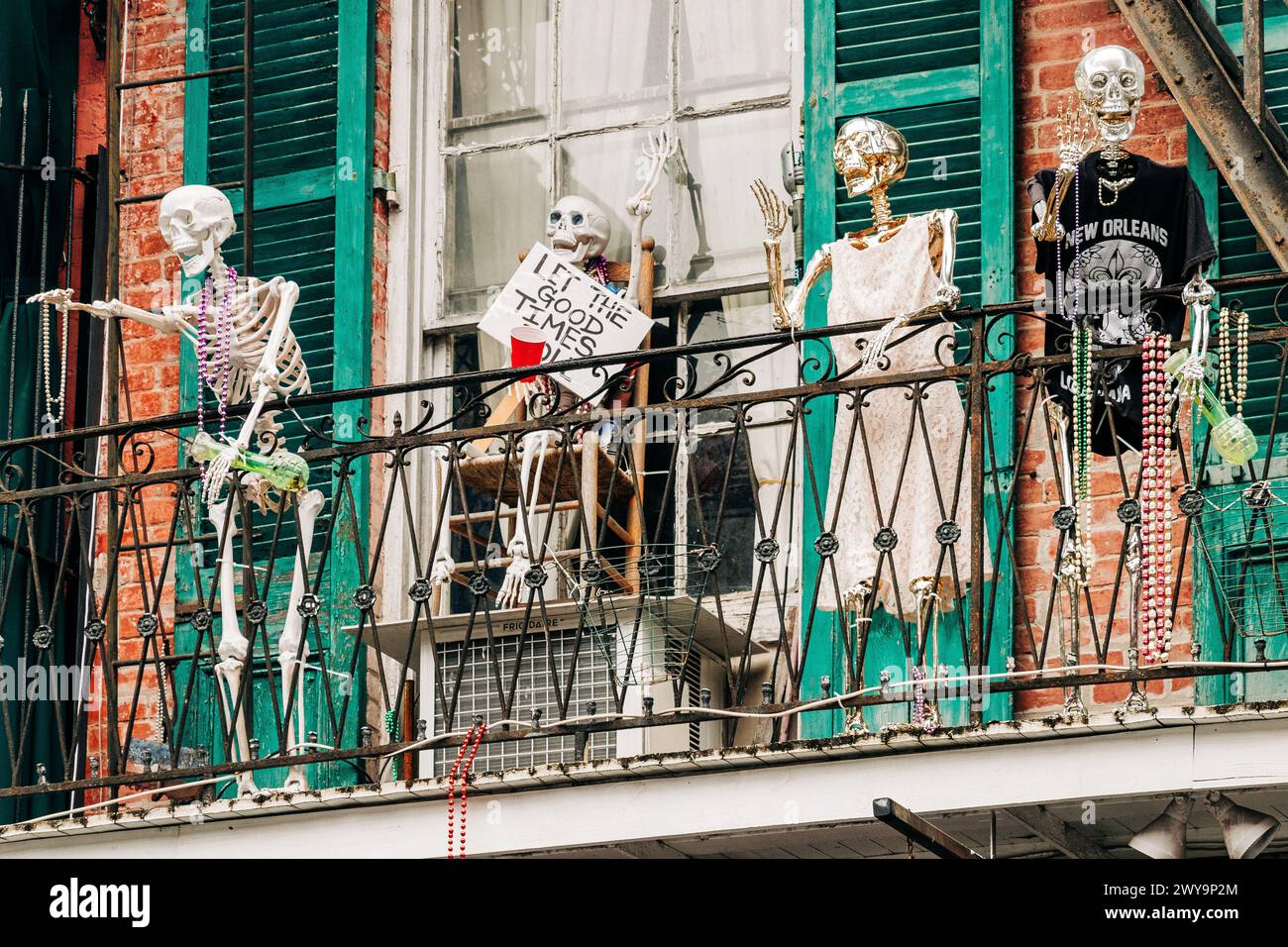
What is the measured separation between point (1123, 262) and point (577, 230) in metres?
2.17

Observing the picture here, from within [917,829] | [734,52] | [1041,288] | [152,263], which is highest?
[734,52]

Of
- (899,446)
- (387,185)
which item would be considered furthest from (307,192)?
(899,446)

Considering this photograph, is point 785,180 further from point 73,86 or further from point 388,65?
point 73,86

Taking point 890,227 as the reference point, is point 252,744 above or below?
below

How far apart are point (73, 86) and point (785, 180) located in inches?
118

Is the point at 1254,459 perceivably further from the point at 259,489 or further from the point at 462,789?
the point at 259,489

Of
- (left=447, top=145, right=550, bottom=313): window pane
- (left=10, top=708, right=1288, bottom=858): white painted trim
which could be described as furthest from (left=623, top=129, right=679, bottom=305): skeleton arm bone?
(left=10, top=708, right=1288, bottom=858): white painted trim

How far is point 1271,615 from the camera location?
9336mm

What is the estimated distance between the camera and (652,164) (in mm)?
10734

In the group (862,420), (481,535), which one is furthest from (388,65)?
(862,420)

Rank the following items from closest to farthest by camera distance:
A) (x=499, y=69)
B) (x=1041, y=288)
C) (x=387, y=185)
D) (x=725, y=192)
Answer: (x=1041, y=288)
(x=725, y=192)
(x=387, y=185)
(x=499, y=69)

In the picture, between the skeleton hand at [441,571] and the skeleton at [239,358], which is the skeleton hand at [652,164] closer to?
the skeleton at [239,358]

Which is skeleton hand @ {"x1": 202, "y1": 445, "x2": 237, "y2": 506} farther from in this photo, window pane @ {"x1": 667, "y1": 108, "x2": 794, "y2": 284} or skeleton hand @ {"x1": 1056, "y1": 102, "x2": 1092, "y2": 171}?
skeleton hand @ {"x1": 1056, "y1": 102, "x2": 1092, "y2": 171}

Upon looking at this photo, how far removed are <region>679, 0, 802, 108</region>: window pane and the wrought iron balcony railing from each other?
1.01 metres
